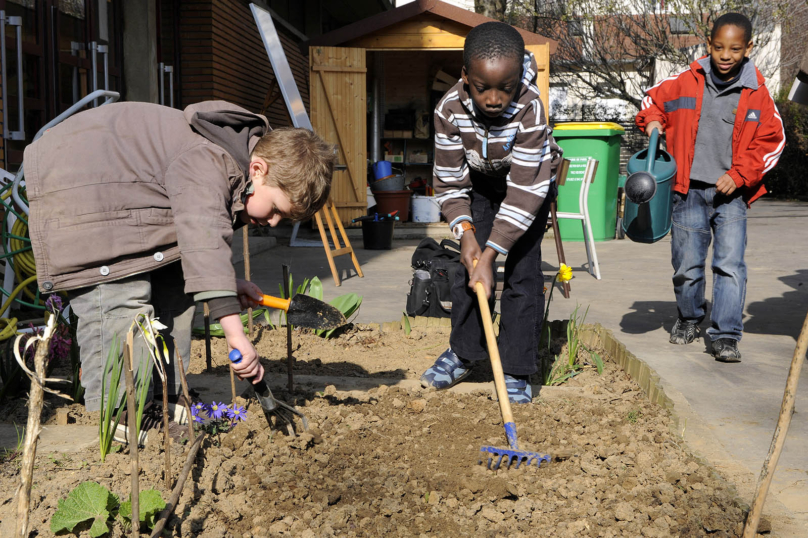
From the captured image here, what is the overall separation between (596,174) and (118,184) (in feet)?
29.3

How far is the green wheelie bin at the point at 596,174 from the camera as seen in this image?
10.4m

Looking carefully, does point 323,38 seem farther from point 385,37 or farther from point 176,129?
point 176,129

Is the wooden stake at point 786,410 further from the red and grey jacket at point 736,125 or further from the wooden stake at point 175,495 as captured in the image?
the red and grey jacket at point 736,125

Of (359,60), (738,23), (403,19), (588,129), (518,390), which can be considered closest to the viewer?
(518,390)

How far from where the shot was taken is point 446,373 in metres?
3.53

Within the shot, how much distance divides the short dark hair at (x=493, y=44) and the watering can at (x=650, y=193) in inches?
63.4

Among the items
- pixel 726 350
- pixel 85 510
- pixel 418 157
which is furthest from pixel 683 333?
pixel 418 157

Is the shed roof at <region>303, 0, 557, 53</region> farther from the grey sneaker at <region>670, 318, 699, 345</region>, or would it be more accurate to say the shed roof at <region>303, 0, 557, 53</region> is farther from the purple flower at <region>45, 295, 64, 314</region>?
the purple flower at <region>45, 295, 64, 314</region>

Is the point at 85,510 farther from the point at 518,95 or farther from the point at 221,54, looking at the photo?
the point at 221,54

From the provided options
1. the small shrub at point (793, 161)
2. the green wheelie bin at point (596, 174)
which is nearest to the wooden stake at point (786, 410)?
the green wheelie bin at point (596, 174)

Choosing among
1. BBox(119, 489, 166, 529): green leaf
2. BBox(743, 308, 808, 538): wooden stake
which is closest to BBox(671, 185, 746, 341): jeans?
BBox(743, 308, 808, 538): wooden stake

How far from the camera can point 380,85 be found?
14875 mm

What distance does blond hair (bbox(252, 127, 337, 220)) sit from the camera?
2.31 metres

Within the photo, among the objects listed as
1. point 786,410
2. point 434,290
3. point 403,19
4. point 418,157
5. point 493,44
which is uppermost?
point 403,19
